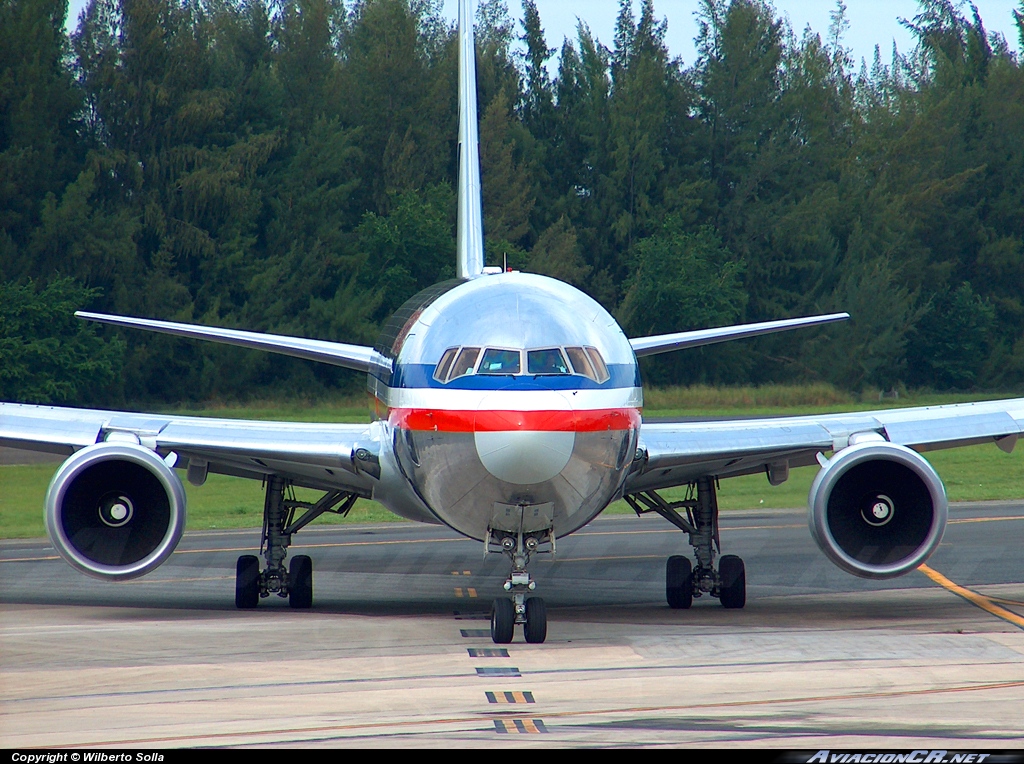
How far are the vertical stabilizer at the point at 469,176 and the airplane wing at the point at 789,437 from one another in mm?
4521

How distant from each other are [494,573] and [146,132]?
3552cm

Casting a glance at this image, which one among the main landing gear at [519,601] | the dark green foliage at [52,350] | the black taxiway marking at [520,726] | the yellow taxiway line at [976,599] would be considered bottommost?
the yellow taxiway line at [976,599]

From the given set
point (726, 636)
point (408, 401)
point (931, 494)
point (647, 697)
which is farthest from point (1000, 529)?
point (647, 697)

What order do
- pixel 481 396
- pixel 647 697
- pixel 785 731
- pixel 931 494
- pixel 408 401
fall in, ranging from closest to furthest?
pixel 785 731 → pixel 647 697 → pixel 481 396 → pixel 408 401 → pixel 931 494

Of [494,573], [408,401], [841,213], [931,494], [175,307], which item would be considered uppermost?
[841,213]

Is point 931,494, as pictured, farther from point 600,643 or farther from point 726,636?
point 600,643

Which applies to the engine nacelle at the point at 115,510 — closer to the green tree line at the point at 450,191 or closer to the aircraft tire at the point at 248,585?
the aircraft tire at the point at 248,585

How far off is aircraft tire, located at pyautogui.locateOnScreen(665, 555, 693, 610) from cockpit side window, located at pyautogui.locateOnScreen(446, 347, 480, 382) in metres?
4.33

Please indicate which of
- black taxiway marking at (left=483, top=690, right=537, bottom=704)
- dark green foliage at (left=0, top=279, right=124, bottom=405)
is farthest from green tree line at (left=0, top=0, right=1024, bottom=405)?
black taxiway marking at (left=483, top=690, right=537, bottom=704)

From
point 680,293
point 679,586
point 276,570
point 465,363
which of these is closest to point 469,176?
point 276,570

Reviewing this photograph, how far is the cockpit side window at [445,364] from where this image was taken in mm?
11719

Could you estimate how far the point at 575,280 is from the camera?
53.3 metres

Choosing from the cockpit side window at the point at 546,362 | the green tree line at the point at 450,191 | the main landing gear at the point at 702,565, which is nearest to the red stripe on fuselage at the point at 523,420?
the cockpit side window at the point at 546,362

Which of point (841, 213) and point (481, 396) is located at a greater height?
point (841, 213)
